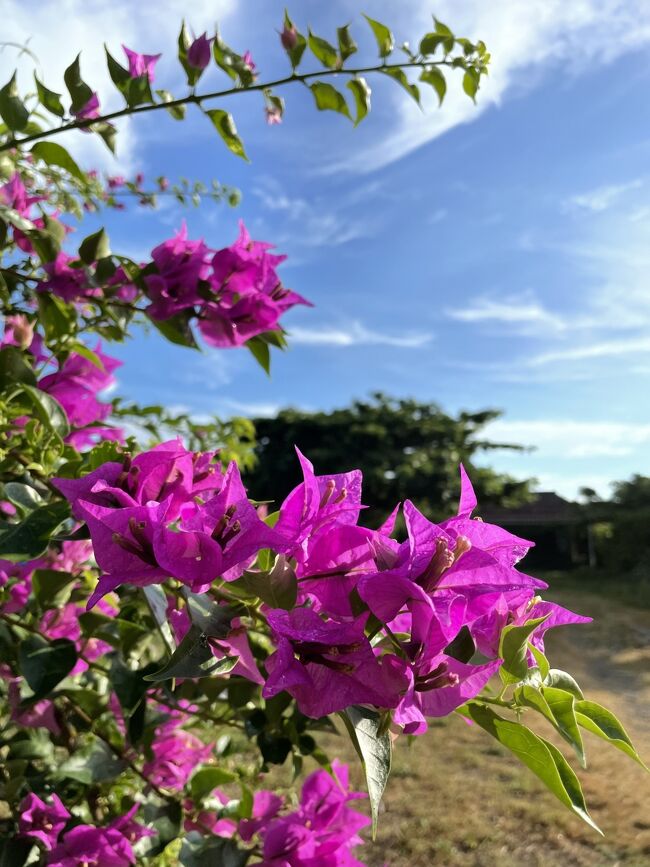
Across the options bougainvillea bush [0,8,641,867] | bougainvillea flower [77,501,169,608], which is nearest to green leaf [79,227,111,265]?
bougainvillea bush [0,8,641,867]

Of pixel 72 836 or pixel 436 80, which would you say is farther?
pixel 436 80

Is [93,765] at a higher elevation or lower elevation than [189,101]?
lower

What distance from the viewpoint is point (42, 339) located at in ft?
2.95

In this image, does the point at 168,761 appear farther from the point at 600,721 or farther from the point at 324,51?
the point at 324,51

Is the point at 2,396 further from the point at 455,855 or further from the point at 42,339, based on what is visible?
the point at 455,855

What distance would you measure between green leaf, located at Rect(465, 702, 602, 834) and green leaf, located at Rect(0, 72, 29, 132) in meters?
0.65

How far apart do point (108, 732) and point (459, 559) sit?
82 centimetres

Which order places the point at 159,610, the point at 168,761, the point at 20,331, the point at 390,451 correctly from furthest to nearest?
the point at 390,451, the point at 168,761, the point at 20,331, the point at 159,610

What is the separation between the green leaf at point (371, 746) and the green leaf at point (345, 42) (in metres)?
0.72

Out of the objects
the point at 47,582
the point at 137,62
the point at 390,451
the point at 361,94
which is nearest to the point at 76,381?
the point at 47,582

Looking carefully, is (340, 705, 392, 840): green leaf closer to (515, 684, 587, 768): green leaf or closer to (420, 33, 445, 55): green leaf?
(515, 684, 587, 768): green leaf

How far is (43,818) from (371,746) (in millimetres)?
617

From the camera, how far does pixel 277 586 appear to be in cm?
36

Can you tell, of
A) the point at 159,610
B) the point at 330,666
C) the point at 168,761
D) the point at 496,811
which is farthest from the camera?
the point at 496,811
